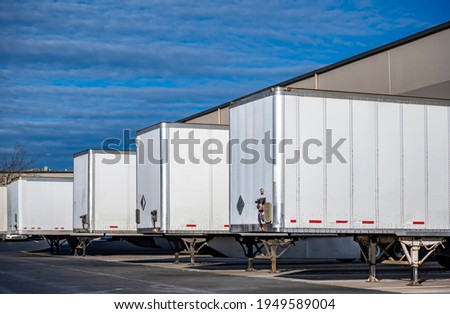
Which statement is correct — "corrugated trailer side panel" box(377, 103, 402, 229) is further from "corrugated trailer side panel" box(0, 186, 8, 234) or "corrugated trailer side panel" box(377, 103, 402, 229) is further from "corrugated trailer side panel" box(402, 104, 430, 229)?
"corrugated trailer side panel" box(0, 186, 8, 234)

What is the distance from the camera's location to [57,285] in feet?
65.0

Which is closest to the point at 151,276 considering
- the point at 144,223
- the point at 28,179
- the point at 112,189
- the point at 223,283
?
the point at 223,283

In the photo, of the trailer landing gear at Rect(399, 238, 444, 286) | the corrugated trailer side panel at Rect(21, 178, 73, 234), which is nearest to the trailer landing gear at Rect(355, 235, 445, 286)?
the trailer landing gear at Rect(399, 238, 444, 286)

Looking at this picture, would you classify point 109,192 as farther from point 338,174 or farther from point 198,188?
point 338,174

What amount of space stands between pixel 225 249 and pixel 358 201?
11406mm

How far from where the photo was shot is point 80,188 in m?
37.9

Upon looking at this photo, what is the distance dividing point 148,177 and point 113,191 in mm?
8205

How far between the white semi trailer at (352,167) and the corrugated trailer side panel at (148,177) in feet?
25.5

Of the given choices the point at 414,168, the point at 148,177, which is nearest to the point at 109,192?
the point at 148,177

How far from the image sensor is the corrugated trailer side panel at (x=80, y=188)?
122ft

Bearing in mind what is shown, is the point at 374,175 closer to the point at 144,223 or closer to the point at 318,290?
the point at 318,290

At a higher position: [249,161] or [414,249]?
[249,161]

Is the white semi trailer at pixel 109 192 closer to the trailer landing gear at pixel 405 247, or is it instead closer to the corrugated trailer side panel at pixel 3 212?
the corrugated trailer side panel at pixel 3 212

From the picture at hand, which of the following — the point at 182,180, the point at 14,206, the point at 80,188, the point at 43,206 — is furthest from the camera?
the point at 14,206
